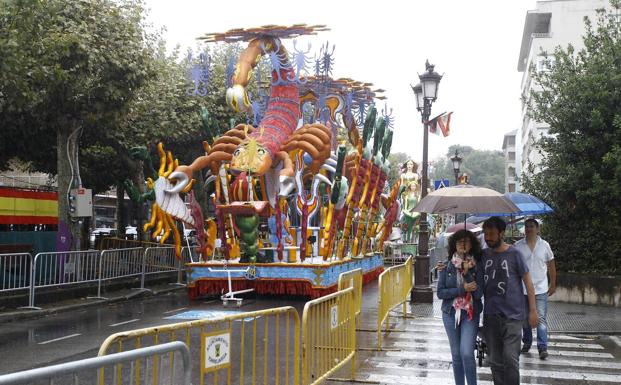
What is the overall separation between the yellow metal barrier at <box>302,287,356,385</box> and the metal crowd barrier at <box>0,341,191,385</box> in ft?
6.57

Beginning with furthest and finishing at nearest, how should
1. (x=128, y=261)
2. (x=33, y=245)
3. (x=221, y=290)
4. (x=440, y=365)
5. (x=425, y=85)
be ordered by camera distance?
(x=33, y=245) < (x=128, y=261) < (x=221, y=290) < (x=425, y=85) < (x=440, y=365)

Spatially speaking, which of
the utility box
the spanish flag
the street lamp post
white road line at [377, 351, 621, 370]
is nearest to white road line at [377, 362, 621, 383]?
white road line at [377, 351, 621, 370]

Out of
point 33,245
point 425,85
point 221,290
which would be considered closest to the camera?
point 425,85

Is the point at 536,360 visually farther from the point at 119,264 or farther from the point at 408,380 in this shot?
the point at 119,264

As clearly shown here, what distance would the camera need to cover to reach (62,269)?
1614 cm

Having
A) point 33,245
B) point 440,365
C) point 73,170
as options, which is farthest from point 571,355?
point 33,245

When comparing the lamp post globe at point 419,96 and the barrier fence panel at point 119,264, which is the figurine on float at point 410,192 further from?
the barrier fence panel at point 119,264

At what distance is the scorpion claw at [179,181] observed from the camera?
16.4 metres

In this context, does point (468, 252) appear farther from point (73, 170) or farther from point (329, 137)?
point (73, 170)

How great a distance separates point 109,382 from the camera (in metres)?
4.54

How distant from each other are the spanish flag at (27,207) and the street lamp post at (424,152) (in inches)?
498

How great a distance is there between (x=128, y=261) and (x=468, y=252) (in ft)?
43.9

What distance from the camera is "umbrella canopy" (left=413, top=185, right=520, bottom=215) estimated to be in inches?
328

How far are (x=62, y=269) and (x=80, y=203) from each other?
8.26 ft
